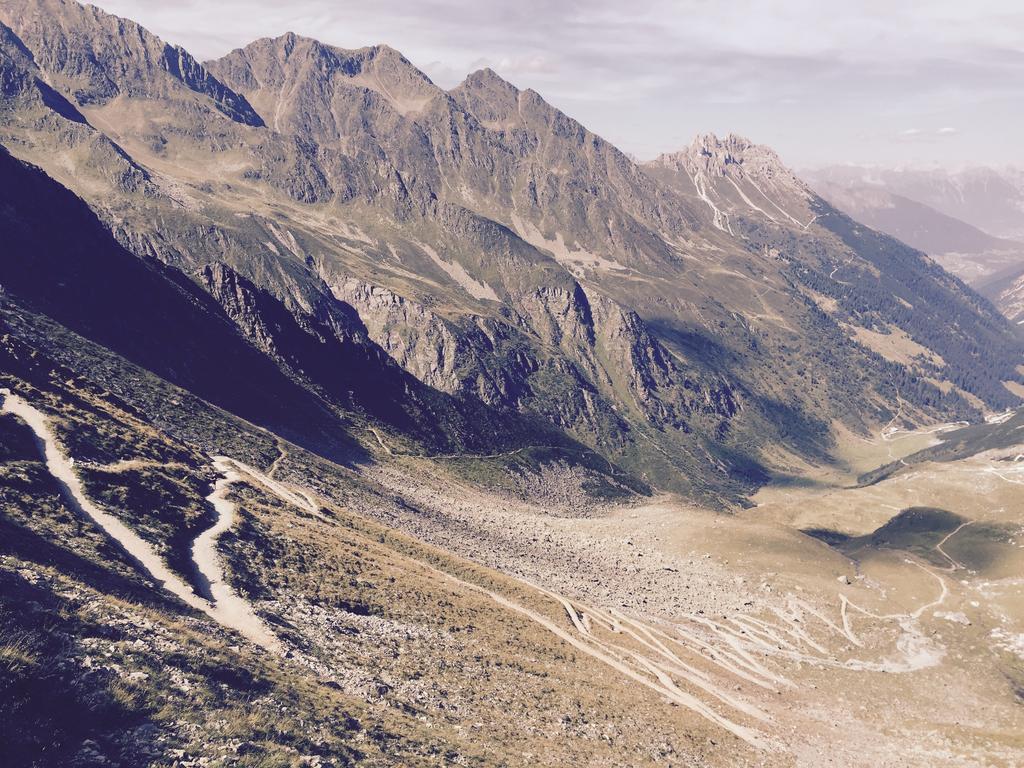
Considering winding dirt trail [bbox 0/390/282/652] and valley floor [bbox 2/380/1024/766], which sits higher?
winding dirt trail [bbox 0/390/282/652]

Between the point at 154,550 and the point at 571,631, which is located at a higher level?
the point at 154,550

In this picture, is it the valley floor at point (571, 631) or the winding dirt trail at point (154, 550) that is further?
the winding dirt trail at point (154, 550)

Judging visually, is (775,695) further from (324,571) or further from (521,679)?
(324,571)

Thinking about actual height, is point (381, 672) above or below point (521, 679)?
above

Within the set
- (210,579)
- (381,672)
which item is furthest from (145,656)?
(210,579)

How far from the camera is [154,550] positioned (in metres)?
59.7

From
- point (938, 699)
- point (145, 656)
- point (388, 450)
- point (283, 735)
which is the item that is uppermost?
point (145, 656)

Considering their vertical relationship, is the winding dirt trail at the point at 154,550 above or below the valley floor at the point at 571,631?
above

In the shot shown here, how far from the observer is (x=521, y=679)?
6141 centimetres

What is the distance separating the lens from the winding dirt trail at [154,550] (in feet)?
172

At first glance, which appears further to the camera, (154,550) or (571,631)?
(571,631)

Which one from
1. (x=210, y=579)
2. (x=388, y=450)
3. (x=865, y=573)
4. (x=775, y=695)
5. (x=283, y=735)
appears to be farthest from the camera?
→ (x=388, y=450)

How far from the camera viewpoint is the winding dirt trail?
52312 mm

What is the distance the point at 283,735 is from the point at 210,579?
92.5 feet
